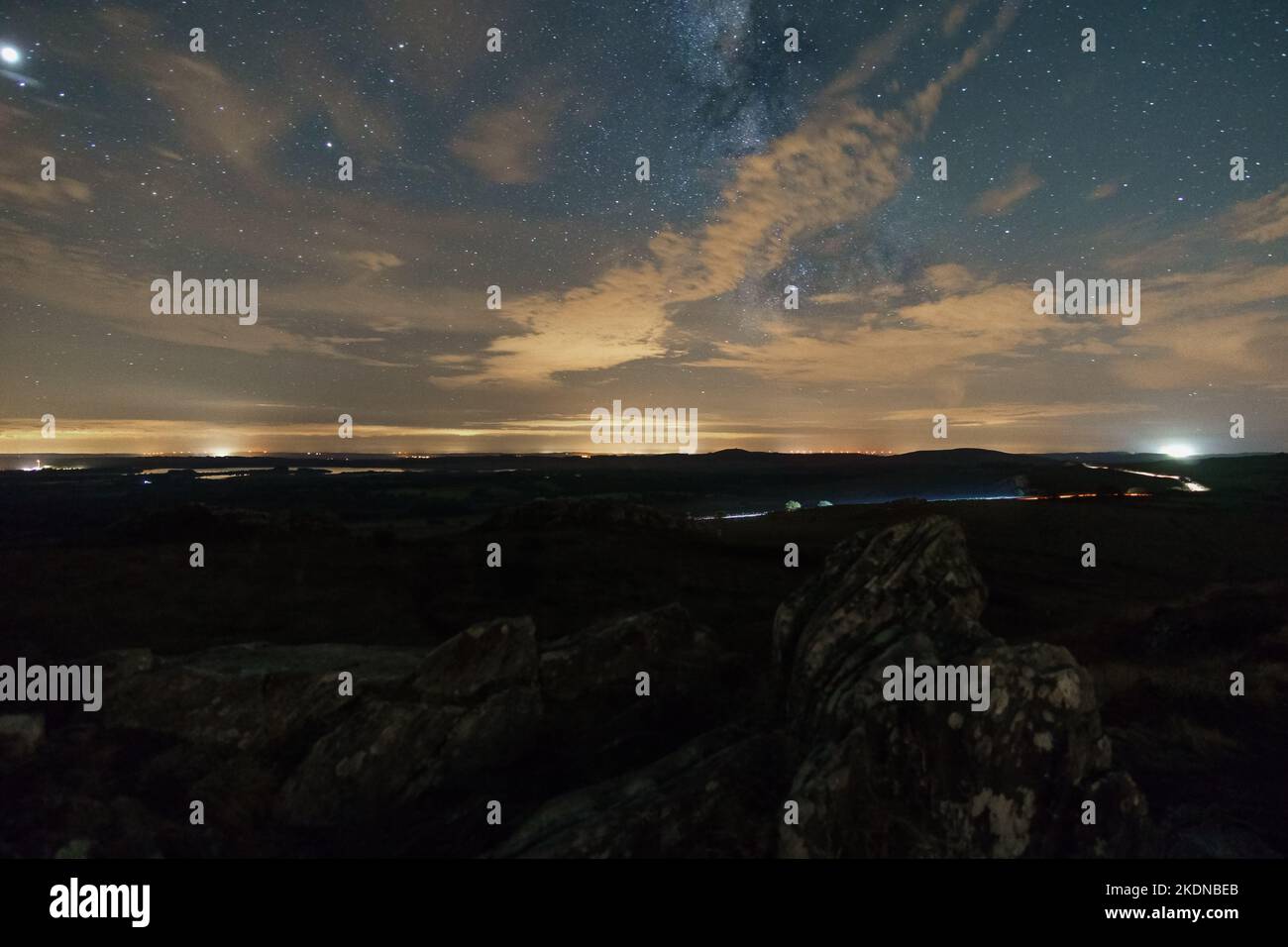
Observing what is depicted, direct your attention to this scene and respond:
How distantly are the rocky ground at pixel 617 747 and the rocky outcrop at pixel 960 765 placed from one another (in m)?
0.03

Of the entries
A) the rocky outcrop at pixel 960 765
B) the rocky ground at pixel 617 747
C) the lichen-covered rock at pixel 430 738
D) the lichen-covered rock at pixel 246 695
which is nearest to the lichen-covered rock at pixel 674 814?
the rocky ground at pixel 617 747

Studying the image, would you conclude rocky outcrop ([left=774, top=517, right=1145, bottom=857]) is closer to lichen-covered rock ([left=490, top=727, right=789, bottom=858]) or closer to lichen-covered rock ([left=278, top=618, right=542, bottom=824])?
lichen-covered rock ([left=490, top=727, right=789, bottom=858])

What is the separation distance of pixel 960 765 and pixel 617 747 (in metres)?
5.72

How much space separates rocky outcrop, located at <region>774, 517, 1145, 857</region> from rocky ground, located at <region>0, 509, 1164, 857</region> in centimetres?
3

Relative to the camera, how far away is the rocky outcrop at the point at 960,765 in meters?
7.13

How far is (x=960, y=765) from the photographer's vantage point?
7598mm

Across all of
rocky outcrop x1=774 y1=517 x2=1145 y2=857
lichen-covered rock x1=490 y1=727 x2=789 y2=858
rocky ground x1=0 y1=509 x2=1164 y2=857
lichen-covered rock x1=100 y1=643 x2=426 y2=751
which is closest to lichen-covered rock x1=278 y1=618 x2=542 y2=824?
rocky ground x1=0 y1=509 x2=1164 y2=857

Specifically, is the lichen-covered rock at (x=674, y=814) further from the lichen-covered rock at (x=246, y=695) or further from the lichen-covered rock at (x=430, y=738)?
the lichen-covered rock at (x=246, y=695)

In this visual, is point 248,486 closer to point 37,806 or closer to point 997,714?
point 37,806

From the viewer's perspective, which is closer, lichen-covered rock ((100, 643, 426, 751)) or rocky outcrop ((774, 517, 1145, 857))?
rocky outcrop ((774, 517, 1145, 857))

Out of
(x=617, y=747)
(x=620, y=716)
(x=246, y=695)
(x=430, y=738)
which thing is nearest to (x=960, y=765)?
(x=617, y=747)

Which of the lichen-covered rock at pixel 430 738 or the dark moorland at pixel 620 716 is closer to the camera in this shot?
the dark moorland at pixel 620 716

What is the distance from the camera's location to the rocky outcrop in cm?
713
